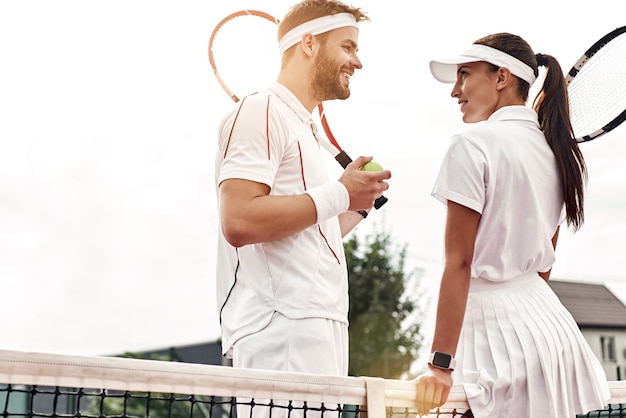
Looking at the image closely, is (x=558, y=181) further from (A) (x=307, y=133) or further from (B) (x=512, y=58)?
(A) (x=307, y=133)

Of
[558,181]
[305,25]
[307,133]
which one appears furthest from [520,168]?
[305,25]

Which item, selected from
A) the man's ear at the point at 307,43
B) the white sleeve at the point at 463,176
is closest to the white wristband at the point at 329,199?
the white sleeve at the point at 463,176

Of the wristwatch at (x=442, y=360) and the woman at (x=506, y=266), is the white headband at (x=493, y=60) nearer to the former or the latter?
the woman at (x=506, y=266)

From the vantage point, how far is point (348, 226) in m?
3.56

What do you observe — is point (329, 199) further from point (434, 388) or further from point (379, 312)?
point (379, 312)

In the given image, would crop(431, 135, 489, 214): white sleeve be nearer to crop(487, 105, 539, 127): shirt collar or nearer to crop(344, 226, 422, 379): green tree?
crop(487, 105, 539, 127): shirt collar

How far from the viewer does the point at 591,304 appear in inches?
1628

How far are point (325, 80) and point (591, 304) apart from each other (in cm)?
3993

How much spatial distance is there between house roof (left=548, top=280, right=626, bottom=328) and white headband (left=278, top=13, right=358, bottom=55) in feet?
123

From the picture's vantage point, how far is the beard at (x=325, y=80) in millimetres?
3367

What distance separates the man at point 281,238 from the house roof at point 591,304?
3776cm

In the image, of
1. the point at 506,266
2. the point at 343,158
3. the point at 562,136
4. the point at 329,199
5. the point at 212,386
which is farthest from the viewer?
the point at 343,158

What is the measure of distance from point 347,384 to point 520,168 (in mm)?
798

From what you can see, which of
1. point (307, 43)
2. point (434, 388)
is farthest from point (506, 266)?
point (307, 43)
